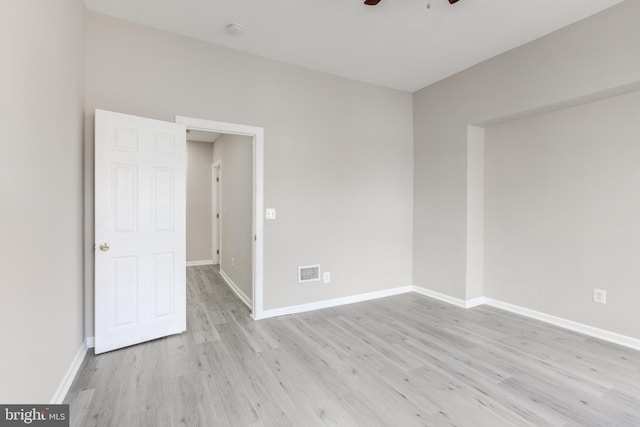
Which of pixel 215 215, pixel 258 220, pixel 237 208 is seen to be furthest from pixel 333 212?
pixel 215 215

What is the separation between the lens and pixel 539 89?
2.97m

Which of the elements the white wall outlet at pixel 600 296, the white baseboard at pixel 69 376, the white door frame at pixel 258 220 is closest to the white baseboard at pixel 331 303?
the white door frame at pixel 258 220

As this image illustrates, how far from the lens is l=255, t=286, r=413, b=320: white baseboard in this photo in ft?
11.1

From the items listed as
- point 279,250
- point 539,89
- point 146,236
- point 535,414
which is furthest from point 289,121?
point 535,414

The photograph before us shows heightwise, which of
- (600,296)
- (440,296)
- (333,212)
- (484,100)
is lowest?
(440,296)

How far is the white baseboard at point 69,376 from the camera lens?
1.84 m

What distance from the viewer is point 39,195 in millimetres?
1583

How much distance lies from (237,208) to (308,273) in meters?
1.67

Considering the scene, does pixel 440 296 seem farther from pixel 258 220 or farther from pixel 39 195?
pixel 39 195

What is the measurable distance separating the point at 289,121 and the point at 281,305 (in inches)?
85.4

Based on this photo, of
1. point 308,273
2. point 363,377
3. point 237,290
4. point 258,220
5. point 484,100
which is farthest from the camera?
point 237,290

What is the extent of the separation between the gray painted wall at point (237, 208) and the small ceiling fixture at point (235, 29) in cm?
123

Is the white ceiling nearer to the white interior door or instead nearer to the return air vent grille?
the white interior door

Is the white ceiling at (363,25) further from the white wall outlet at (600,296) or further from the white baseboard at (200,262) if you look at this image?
the white baseboard at (200,262)
